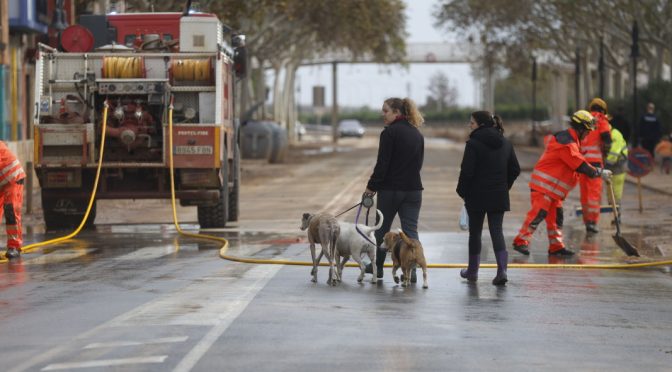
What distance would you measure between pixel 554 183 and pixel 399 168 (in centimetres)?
391

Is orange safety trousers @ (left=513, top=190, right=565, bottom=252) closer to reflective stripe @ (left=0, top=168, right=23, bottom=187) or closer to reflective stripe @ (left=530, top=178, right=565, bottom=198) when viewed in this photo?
reflective stripe @ (left=530, top=178, right=565, bottom=198)

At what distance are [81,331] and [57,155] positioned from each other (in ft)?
32.8

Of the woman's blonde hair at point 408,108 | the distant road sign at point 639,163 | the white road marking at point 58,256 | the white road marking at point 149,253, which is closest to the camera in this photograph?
the woman's blonde hair at point 408,108

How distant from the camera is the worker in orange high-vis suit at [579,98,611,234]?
64.3ft

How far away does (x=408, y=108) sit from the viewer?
13.7 metres

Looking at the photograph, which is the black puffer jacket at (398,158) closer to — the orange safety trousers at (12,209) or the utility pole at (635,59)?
the orange safety trousers at (12,209)

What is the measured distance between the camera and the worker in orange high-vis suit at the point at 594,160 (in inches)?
772

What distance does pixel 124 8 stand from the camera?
39906 millimetres

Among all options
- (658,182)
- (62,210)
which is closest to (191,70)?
(62,210)

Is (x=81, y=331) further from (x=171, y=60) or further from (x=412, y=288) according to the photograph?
(x=171, y=60)

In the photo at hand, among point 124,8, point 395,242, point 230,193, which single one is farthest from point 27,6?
point 395,242

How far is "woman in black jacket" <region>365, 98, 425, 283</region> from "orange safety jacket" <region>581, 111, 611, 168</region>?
670cm

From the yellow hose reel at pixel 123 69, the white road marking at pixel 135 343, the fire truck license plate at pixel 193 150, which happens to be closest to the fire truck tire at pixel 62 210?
the fire truck license plate at pixel 193 150

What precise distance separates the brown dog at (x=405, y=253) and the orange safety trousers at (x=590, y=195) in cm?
654
